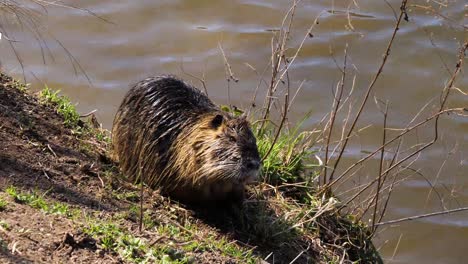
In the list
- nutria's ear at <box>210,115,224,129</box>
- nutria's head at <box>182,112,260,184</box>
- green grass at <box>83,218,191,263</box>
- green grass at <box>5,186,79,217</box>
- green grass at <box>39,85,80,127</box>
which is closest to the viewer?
green grass at <box>83,218,191,263</box>

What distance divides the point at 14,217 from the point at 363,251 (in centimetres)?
282

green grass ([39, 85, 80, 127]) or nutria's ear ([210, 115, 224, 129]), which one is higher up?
nutria's ear ([210, 115, 224, 129])

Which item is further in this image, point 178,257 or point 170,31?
point 170,31

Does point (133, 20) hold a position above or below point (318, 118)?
above

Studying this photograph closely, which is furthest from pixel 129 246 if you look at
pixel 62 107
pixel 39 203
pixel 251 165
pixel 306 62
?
pixel 306 62

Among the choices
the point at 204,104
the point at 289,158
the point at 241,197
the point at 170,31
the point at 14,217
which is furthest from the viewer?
the point at 170,31

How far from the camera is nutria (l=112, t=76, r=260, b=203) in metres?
5.53

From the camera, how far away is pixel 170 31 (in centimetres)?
1033

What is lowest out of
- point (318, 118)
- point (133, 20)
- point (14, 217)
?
point (318, 118)

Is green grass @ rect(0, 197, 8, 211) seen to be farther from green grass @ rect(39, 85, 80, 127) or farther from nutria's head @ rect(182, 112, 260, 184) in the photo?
green grass @ rect(39, 85, 80, 127)

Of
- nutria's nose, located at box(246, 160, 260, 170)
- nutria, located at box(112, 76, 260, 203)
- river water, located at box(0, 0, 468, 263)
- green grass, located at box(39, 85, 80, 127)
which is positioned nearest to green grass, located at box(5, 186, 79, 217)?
nutria, located at box(112, 76, 260, 203)

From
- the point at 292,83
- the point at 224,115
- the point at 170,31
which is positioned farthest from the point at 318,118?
the point at 224,115

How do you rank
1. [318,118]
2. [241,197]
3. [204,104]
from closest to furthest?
[241,197] → [204,104] → [318,118]

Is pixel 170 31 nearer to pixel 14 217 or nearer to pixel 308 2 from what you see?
pixel 308 2
